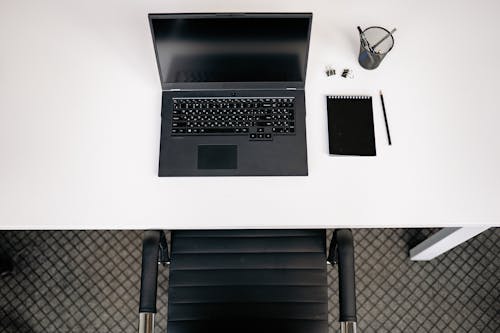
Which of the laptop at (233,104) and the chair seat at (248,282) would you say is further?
the chair seat at (248,282)

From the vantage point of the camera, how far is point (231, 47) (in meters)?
1.16

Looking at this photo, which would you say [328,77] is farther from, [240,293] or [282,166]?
[240,293]

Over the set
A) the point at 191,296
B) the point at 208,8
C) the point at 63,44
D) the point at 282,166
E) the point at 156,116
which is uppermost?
the point at 208,8

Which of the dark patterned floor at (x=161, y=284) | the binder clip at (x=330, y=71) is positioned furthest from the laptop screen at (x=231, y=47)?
the dark patterned floor at (x=161, y=284)

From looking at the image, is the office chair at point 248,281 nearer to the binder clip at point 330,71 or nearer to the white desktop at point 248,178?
the white desktop at point 248,178

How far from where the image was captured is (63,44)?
1.33m

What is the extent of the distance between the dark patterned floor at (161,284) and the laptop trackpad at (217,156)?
783 millimetres

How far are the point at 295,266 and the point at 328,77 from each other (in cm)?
57

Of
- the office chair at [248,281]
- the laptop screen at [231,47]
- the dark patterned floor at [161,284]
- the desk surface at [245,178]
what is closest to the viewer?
the laptop screen at [231,47]

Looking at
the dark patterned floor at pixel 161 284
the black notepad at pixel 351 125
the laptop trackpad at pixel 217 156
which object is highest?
the black notepad at pixel 351 125

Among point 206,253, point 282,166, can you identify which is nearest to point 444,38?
point 282,166

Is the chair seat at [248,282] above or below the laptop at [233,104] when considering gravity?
below

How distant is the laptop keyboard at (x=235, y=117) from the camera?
124cm

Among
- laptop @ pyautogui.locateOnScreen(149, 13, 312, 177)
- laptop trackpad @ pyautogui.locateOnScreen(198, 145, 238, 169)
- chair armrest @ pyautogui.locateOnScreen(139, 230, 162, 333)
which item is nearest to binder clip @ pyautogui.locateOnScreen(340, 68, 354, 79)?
laptop @ pyautogui.locateOnScreen(149, 13, 312, 177)
